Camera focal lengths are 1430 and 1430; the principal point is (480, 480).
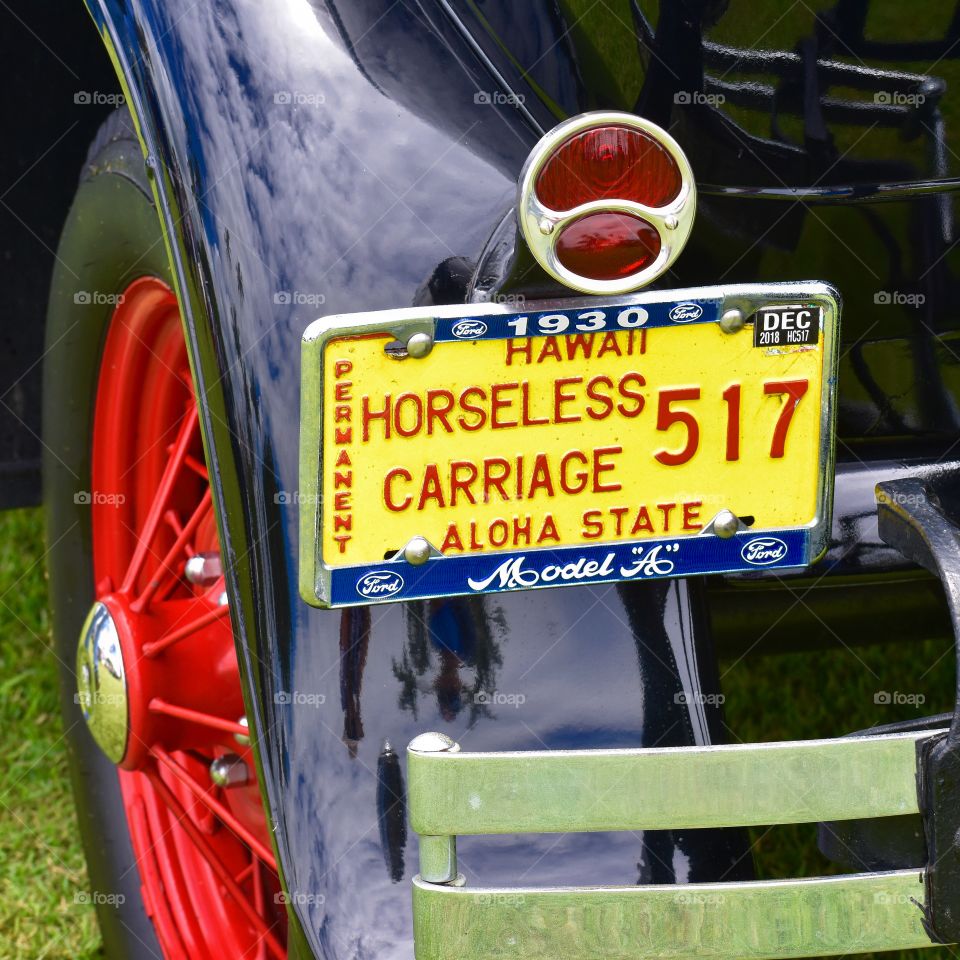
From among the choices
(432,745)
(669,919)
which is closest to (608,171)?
(432,745)

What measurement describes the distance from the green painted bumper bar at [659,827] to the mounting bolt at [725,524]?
0.80 ft

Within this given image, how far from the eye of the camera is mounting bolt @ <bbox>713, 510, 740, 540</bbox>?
54.8 inches

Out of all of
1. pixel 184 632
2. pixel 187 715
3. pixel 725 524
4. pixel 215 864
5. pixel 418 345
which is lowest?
pixel 215 864

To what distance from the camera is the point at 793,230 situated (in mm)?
1539

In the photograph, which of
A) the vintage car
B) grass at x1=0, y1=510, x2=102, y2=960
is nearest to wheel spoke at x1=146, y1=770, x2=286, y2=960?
grass at x1=0, y1=510, x2=102, y2=960

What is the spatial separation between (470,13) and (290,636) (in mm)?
662

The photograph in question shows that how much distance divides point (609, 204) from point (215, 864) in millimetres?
1173

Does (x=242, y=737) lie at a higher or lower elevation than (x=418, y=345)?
lower

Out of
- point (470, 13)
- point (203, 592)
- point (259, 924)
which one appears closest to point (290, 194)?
point (470, 13)

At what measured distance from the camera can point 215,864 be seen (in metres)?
2.00

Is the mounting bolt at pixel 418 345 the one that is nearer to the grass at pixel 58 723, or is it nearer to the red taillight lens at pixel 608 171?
the red taillight lens at pixel 608 171

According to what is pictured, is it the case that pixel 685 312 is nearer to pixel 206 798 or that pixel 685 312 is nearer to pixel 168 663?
pixel 168 663

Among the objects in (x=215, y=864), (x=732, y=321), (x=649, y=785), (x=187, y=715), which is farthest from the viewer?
(x=215, y=864)

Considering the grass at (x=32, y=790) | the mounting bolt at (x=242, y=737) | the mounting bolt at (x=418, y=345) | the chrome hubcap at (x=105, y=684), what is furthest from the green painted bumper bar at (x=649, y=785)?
the grass at (x=32, y=790)
